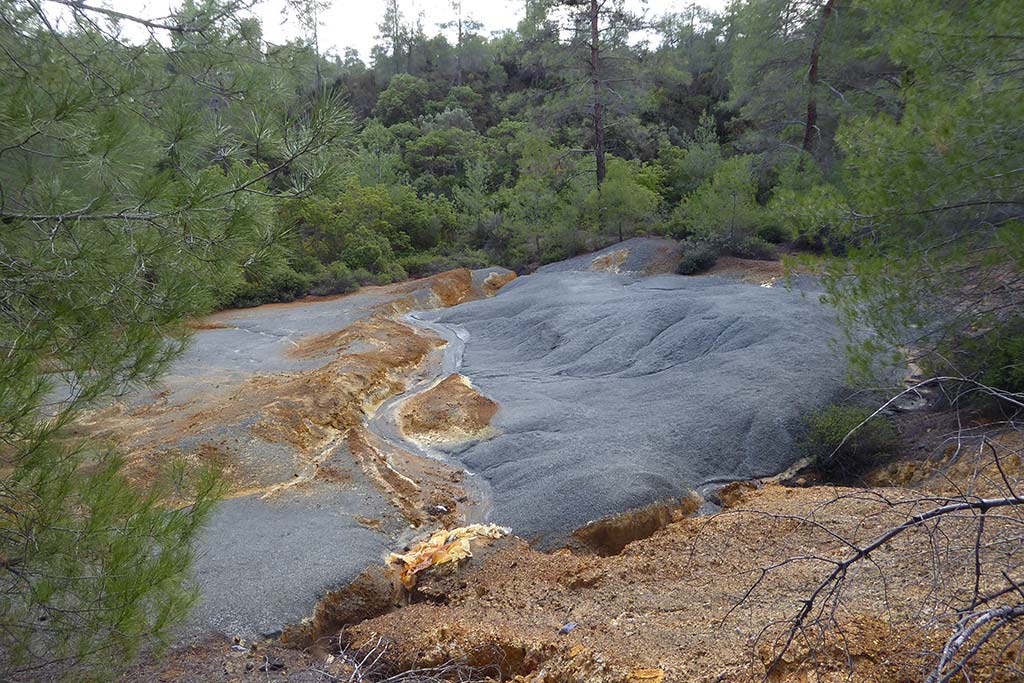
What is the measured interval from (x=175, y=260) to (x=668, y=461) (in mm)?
5212

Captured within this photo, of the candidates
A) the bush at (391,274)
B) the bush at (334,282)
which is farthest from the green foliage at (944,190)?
the bush at (391,274)

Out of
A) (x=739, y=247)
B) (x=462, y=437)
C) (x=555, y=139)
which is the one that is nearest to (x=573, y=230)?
(x=739, y=247)

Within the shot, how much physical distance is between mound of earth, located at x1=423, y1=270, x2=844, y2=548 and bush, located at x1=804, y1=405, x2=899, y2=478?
0.37m

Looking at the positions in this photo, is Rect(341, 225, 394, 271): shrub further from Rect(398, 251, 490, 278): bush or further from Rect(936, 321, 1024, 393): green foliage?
Rect(936, 321, 1024, 393): green foliage

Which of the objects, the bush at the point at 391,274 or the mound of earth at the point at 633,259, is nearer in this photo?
the mound of earth at the point at 633,259

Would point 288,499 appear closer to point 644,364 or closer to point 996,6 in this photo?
point 644,364

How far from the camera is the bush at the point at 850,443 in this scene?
6.89m

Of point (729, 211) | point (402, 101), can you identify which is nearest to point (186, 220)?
point (729, 211)

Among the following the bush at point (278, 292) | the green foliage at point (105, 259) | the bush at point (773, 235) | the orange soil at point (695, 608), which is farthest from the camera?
the bush at point (278, 292)

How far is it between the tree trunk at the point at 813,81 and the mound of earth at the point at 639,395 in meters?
7.16

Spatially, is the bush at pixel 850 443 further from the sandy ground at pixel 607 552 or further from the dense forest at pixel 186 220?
the dense forest at pixel 186 220

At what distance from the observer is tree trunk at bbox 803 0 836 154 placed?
53.6 ft

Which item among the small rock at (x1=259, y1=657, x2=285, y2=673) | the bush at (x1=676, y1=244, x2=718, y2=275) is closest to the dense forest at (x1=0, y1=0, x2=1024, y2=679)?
the small rock at (x1=259, y1=657, x2=285, y2=673)

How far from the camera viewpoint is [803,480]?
22.6 feet
